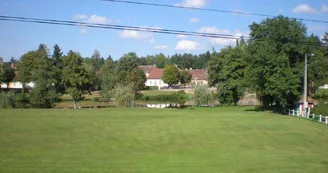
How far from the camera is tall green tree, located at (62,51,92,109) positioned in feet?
205

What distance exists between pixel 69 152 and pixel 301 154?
14209 millimetres

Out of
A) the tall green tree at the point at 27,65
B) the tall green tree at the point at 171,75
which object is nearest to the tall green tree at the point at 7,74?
the tall green tree at the point at 27,65

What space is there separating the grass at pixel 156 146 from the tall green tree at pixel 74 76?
32.1 m

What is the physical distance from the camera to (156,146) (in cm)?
2209

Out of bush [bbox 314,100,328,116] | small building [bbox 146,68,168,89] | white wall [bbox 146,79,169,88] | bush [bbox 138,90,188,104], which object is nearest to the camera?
bush [bbox 314,100,328,116]

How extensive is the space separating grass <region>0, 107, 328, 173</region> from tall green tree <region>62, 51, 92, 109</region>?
3215 centimetres

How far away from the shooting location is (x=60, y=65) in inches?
2776

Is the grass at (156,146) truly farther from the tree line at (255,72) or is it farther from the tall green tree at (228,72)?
the tall green tree at (228,72)

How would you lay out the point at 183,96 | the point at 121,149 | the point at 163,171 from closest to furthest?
the point at 163,171 → the point at 121,149 → the point at 183,96

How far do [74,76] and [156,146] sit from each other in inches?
1732

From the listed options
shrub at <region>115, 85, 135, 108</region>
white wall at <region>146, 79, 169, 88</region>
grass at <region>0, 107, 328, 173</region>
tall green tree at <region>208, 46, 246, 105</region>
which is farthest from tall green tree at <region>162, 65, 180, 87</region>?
grass at <region>0, 107, 328, 173</region>

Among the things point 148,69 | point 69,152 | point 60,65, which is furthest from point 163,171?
point 148,69

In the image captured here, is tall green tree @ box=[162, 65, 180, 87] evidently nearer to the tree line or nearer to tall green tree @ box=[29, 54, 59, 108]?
the tree line

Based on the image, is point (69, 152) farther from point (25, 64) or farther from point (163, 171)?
point (25, 64)
